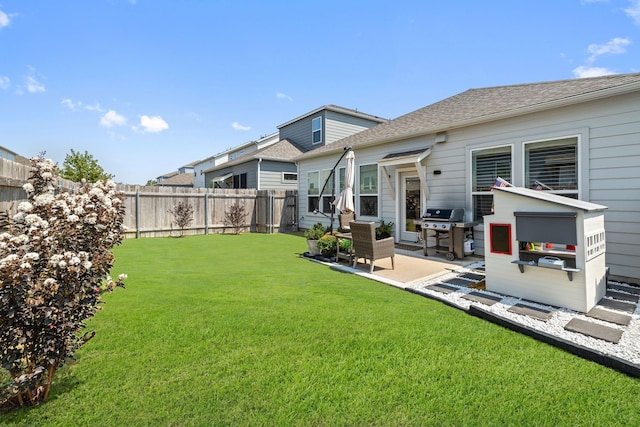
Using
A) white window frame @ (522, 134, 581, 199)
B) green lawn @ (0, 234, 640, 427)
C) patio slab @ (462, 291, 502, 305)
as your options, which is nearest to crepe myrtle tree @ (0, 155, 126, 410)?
green lawn @ (0, 234, 640, 427)

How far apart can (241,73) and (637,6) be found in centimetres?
1239

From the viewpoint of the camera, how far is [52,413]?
194 centimetres

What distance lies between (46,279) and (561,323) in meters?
4.81

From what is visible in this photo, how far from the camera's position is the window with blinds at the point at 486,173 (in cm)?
685

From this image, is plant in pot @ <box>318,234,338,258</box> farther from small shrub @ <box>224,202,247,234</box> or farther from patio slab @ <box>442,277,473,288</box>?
small shrub @ <box>224,202,247,234</box>

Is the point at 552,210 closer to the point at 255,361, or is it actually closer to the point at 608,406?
the point at 608,406

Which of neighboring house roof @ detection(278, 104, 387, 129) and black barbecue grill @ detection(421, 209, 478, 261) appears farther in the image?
neighboring house roof @ detection(278, 104, 387, 129)

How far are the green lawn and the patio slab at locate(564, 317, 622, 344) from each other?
69 centimetres

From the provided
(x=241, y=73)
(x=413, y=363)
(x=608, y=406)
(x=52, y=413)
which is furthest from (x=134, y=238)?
(x=608, y=406)

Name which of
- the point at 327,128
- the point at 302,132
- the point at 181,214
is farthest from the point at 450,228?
the point at 302,132

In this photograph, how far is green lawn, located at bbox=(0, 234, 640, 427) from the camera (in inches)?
77.4

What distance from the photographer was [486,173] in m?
7.20

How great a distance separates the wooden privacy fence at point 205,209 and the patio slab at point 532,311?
37.6 feet

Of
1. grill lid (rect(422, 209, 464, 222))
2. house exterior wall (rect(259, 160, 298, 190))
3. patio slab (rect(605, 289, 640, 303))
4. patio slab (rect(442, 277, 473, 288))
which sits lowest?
patio slab (rect(605, 289, 640, 303))
